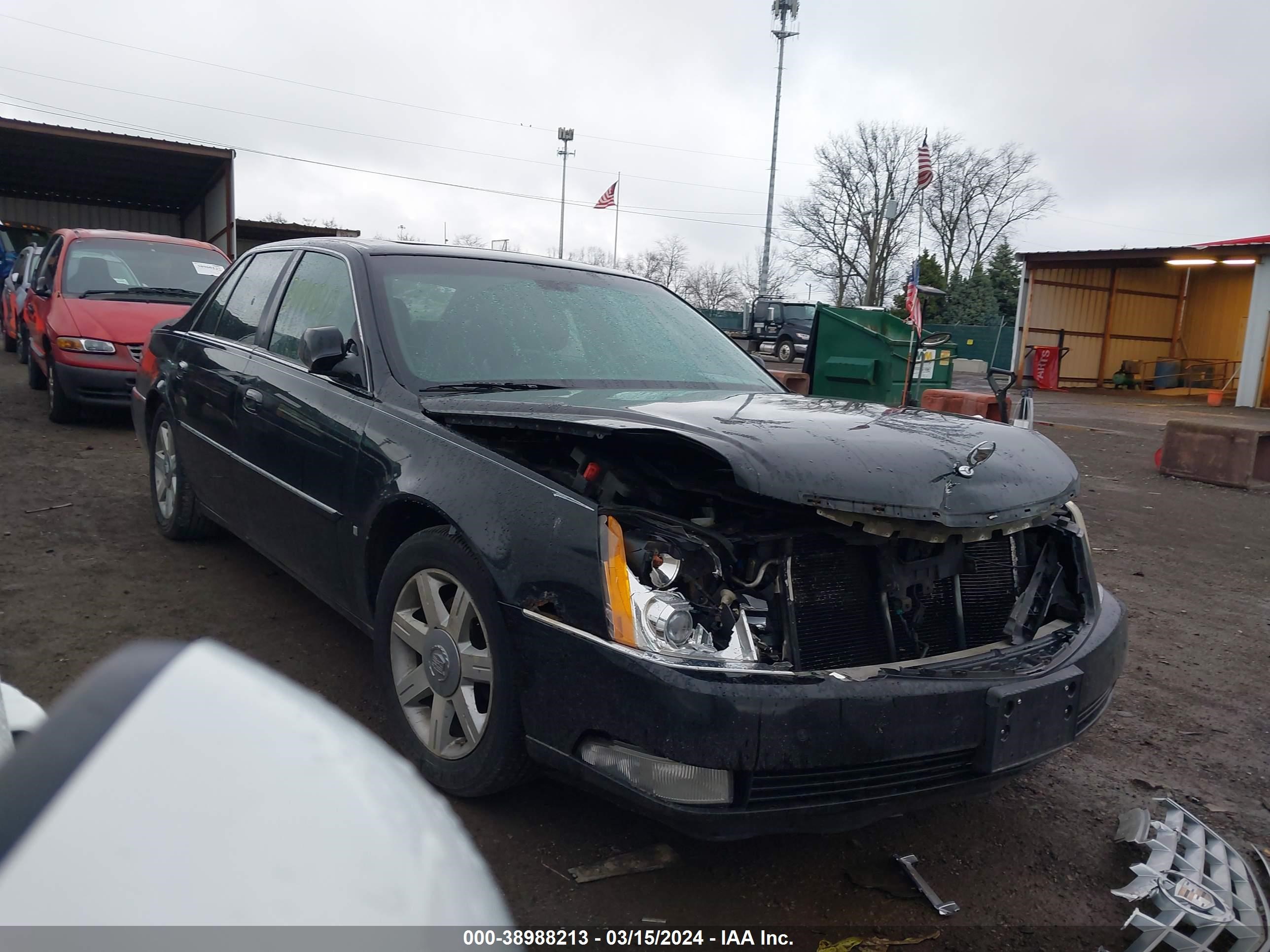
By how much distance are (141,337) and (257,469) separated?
5088 millimetres

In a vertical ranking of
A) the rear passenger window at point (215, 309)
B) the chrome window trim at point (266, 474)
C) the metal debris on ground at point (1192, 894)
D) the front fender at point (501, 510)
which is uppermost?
the rear passenger window at point (215, 309)

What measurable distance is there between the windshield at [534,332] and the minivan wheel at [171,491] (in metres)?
1.98

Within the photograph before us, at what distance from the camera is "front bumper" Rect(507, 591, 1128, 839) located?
6.81 feet

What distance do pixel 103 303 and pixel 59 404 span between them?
97 centimetres

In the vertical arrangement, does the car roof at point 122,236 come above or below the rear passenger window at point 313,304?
above

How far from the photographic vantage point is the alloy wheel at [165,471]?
193 inches

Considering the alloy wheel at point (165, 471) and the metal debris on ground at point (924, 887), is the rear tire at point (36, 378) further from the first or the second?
the metal debris on ground at point (924, 887)

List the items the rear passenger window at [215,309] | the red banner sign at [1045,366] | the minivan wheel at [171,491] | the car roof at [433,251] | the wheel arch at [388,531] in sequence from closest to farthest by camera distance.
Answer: the wheel arch at [388,531] < the car roof at [433,251] < the rear passenger window at [215,309] < the minivan wheel at [171,491] < the red banner sign at [1045,366]

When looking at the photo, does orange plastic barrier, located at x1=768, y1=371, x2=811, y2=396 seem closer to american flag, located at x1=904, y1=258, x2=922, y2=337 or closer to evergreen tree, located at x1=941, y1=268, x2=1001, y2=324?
american flag, located at x1=904, y1=258, x2=922, y2=337

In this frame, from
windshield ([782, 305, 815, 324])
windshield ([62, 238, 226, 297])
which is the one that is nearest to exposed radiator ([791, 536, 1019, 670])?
windshield ([62, 238, 226, 297])

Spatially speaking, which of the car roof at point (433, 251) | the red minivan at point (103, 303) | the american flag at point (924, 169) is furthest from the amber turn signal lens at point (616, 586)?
the american flag at point (924, 169)

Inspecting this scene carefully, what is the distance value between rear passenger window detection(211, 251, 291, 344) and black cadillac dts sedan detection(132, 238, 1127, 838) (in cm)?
100

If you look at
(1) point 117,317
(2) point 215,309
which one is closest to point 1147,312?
(1) point 117,317

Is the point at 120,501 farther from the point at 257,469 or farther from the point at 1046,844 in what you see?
the point at 1046,844
